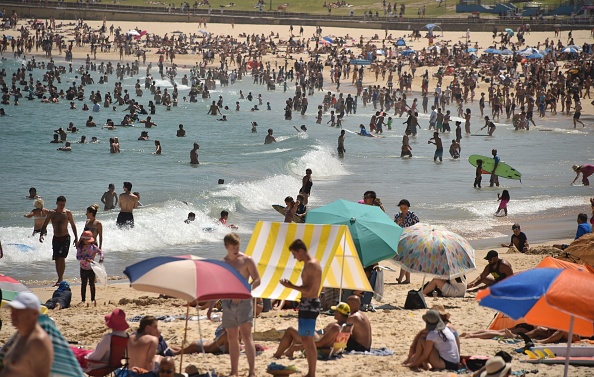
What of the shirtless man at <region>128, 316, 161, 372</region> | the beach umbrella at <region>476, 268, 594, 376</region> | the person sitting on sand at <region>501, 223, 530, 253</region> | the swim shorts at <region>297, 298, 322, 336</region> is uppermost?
the beach umbrella at <region>476, 268, 594, 376</region>

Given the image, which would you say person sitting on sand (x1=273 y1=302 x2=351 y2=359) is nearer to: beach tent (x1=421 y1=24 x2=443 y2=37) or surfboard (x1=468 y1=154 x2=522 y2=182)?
surfboard (x1=468 y1=154 x2=522 y2=182)

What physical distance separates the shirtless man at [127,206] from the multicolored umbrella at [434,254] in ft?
19.9

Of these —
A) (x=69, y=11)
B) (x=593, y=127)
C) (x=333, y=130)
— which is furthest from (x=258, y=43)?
(x=593, y=127)

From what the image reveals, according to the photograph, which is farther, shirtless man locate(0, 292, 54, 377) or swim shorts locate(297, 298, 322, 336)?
swim shorts locate(297, 298, 322, 336)

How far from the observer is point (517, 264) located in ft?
43.1

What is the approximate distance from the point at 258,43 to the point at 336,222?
55.6 m

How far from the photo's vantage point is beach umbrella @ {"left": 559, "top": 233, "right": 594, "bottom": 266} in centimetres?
1139

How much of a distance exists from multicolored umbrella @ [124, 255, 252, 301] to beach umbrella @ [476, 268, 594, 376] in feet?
6.38

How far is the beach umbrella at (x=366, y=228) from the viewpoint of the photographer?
32.4ft

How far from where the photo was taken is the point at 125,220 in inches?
627

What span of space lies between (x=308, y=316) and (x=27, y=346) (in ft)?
9.69

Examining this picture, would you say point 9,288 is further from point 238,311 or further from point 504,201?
point 504,201

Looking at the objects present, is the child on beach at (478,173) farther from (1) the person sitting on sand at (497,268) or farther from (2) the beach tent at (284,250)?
(2) the beach tent at (284,250)

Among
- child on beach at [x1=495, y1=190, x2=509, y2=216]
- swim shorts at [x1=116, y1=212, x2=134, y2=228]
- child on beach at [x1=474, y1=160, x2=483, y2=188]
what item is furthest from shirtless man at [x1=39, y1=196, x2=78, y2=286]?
child on beach at [x1=474, y1=160, x2=483, y2=188]
